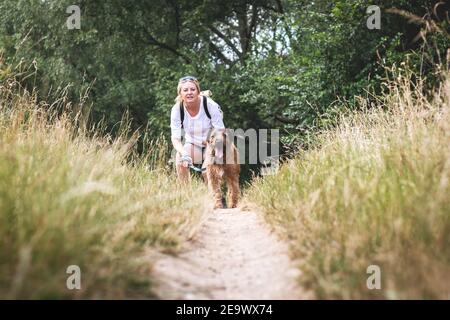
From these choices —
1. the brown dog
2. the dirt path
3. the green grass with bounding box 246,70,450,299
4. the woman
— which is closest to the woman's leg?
the woman

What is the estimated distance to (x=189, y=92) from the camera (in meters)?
6.71

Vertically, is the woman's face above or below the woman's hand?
above

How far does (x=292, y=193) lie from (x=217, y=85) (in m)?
10.9

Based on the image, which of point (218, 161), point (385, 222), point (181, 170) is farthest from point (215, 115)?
point (385, 222)

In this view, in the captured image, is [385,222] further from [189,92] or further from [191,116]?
[191,116]

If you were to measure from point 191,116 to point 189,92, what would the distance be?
36 cm

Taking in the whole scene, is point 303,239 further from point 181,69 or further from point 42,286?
point 181,69

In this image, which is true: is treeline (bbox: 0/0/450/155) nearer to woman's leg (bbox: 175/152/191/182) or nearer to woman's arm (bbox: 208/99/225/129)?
woman's arm (bbox: 208/99/225/129)

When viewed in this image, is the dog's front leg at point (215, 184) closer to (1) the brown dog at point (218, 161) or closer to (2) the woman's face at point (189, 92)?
(1) the brown dog at point (218, 161)

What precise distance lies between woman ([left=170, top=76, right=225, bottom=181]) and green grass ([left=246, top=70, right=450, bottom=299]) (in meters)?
3.04

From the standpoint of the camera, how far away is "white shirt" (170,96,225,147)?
6.82 m

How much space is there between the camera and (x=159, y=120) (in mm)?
14930

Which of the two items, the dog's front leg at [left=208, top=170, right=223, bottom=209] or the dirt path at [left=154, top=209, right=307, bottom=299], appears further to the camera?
the dog's front leg at [left=208, top=170, right=223, bottom=209]
